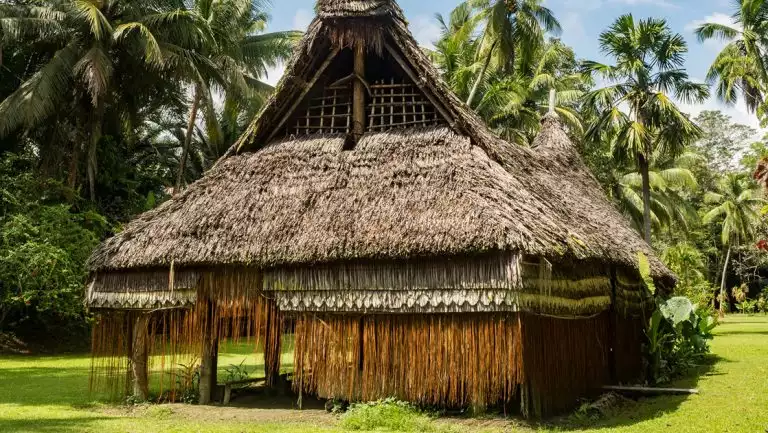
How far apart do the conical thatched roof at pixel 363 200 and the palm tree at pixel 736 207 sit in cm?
2934

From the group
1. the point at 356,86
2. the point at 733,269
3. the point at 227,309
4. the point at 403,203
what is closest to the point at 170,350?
the point at 227,309

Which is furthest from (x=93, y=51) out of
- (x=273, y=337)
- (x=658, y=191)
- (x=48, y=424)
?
(x=658, y=191)

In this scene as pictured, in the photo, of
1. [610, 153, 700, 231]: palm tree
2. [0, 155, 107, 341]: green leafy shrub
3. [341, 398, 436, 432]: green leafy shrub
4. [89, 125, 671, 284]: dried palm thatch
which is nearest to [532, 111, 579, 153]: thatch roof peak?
[89, 125, 671, 284]: dried palm thatch

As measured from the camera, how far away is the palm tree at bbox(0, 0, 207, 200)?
21.1 metres

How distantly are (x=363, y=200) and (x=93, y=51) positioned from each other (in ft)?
48.4

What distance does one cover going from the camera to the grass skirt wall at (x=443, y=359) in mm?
8953

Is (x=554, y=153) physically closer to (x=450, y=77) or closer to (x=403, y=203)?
(x=403, y=203)

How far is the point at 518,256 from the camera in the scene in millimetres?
8648

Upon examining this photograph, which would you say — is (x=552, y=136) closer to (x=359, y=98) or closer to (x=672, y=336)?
(x=672, y=336)

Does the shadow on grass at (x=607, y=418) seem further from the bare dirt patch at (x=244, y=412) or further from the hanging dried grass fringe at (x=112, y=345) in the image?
the hanging dried grass fringe at (x=112, y=345)

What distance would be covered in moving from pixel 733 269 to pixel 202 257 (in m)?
42.0

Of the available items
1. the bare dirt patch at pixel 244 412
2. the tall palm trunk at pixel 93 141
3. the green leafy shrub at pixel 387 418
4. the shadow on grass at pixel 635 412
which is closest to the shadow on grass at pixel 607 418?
the shadow on grass at pixel 635 412

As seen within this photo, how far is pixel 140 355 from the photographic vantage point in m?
11.2

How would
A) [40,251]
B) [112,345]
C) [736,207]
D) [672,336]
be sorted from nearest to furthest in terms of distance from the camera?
[112,345]
[672,336]
[40,251]
[736,207]
